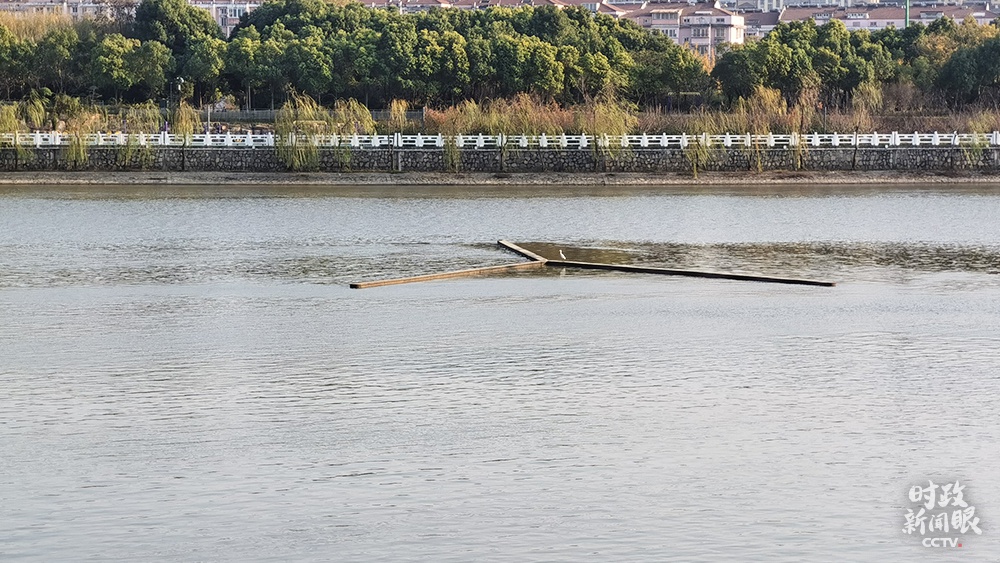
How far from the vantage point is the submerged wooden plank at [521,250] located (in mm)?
24631

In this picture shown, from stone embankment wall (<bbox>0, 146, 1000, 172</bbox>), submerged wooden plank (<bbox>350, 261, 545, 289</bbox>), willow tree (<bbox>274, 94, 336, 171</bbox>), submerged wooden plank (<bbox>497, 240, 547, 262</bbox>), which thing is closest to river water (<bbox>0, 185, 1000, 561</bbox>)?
submerged wooden plank (<bbox>497, 240, 547, 262</bbox>)

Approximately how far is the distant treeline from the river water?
1355 inches

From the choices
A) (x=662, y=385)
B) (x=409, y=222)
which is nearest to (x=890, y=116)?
(x=409, y=222)

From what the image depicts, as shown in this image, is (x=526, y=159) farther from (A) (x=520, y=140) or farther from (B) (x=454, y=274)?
(B) (x=454, y=274)

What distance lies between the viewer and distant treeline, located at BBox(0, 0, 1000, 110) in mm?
63062

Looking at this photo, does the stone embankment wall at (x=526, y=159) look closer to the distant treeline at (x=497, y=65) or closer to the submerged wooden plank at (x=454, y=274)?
the distant treeline at (x=497, y=65)

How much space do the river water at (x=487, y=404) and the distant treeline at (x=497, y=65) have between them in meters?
34.4

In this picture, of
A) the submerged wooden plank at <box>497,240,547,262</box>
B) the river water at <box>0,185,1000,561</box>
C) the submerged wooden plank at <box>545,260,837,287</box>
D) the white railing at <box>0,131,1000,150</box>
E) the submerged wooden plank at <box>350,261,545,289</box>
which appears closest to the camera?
the river water at <box>0,185,1000,561</box>

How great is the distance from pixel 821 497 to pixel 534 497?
195 centimetres

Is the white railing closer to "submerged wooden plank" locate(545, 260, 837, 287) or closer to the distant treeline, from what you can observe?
the distant treeline

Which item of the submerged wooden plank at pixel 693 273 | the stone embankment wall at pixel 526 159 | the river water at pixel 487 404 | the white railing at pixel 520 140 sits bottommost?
the river water at pixel 487 404

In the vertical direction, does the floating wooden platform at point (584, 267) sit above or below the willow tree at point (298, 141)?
below

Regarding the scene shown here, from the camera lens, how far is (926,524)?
10195 millimetres

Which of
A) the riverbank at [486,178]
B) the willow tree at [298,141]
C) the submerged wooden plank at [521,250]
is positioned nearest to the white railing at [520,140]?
the willow tree at [298,141]
